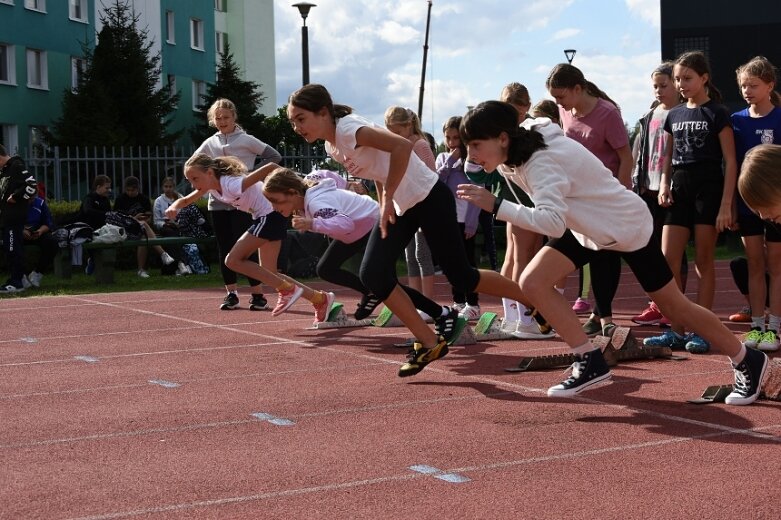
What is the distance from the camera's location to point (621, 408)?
614 centimetres

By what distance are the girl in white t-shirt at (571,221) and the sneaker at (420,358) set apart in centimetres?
102

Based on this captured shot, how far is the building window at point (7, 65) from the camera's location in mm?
39156

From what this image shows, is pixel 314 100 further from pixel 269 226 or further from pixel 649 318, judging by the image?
pixel 649 318

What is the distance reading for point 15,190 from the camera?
1512cm

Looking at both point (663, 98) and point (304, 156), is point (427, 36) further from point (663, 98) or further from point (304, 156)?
point (663, 98)

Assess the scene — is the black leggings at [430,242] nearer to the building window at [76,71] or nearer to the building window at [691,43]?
the building window at [691,43]

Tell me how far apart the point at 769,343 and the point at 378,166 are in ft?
9.15

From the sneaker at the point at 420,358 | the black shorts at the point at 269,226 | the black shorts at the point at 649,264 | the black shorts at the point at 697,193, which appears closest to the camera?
the black shorts at the point at 649,264

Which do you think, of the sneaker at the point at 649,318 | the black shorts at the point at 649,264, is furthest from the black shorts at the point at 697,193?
the black shorts at the point at 649,264

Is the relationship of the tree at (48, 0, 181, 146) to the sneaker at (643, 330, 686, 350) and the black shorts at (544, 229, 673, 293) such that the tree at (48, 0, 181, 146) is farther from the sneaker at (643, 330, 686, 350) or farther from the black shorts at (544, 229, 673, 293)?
the black shorts at (544, 229, 673, 293)

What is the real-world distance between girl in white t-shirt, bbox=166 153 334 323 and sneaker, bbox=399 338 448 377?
3.39 m

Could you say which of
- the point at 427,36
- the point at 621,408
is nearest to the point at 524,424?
the point at 621,408

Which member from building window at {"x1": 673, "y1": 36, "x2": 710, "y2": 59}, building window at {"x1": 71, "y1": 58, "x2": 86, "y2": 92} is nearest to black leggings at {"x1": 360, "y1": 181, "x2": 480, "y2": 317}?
building window at {"x1": 673, "y1": 36, "x2": 710, "y2": 59}

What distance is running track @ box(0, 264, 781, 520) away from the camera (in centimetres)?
444
